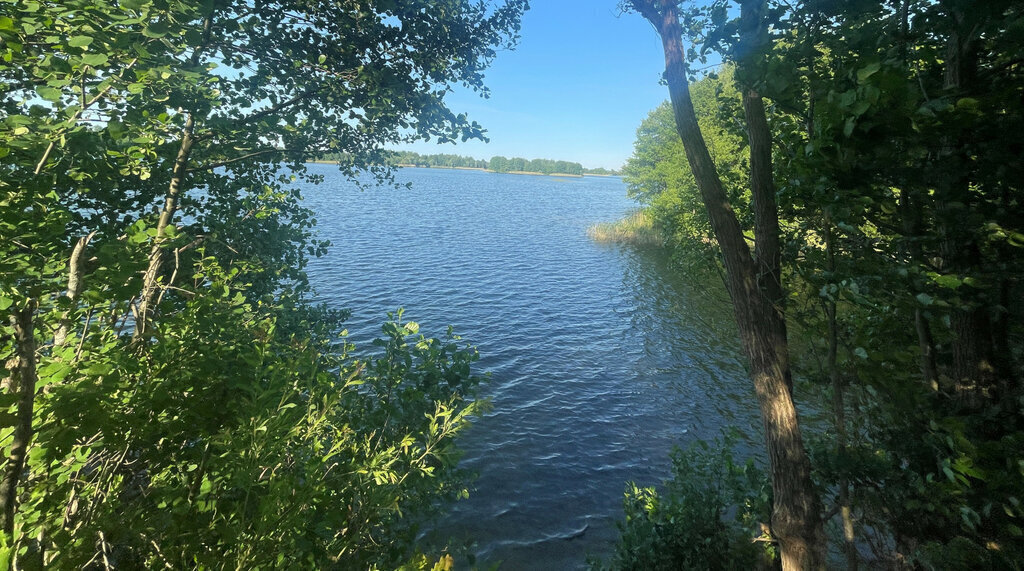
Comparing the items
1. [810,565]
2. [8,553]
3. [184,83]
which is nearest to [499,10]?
[184,83]

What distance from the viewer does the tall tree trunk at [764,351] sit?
165 inches

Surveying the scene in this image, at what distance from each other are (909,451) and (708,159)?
351cm

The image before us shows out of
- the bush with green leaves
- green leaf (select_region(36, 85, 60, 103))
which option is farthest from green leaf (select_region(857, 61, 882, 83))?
the bush with green leaves

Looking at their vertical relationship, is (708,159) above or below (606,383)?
above

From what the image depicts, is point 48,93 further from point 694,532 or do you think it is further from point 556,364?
point 556,364

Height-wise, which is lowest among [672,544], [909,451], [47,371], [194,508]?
[672,544]

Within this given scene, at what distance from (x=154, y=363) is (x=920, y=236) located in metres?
4.87

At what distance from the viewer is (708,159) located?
4.45 m

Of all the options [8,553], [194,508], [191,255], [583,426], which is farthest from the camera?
[583,426]

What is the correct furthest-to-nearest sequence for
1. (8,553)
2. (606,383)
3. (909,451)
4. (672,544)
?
1. (606,383)
2. (672,544)
3. (909,451)
4. (8,553)

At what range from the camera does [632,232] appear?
3909 cm

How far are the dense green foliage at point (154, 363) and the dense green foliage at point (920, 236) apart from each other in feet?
11.2

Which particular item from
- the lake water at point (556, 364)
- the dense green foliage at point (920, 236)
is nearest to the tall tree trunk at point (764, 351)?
the dense green foliage at point (920, 236)

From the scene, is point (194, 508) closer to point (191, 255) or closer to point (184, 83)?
point (184, 83)
